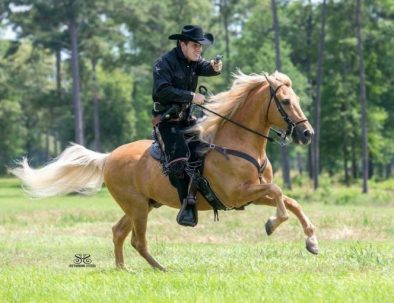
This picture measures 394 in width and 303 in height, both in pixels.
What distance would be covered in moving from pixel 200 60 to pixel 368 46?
56.3m

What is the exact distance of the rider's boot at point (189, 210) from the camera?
458 inches

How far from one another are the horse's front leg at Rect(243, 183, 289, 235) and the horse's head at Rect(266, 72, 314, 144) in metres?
0.76

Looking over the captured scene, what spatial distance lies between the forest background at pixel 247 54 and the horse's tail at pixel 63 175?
37.1 m

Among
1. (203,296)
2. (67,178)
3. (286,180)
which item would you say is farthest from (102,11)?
(203,296)

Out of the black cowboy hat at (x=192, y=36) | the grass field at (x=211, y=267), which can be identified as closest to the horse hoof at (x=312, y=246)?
the grass field at (x=211, y=267)

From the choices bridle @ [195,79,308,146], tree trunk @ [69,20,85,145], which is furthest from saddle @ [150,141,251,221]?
tree trunk @ [69,20,85,145]

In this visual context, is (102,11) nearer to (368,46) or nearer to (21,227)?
(368,46)

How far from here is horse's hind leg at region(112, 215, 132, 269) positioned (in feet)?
42.7

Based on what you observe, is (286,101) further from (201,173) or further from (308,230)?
(308,230)

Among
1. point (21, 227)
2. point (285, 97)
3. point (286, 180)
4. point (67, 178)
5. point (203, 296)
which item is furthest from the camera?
point (286, 180)

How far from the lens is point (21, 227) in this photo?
27.0 meters

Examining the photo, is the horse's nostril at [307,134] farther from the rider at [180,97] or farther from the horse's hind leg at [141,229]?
the horse's hind leg at [141,229]

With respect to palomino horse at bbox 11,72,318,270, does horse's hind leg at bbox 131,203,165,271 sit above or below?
below

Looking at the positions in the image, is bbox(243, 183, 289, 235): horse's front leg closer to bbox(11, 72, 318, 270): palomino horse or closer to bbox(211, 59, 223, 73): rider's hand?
bbox(11, 72, 318, 270): palomino horse
